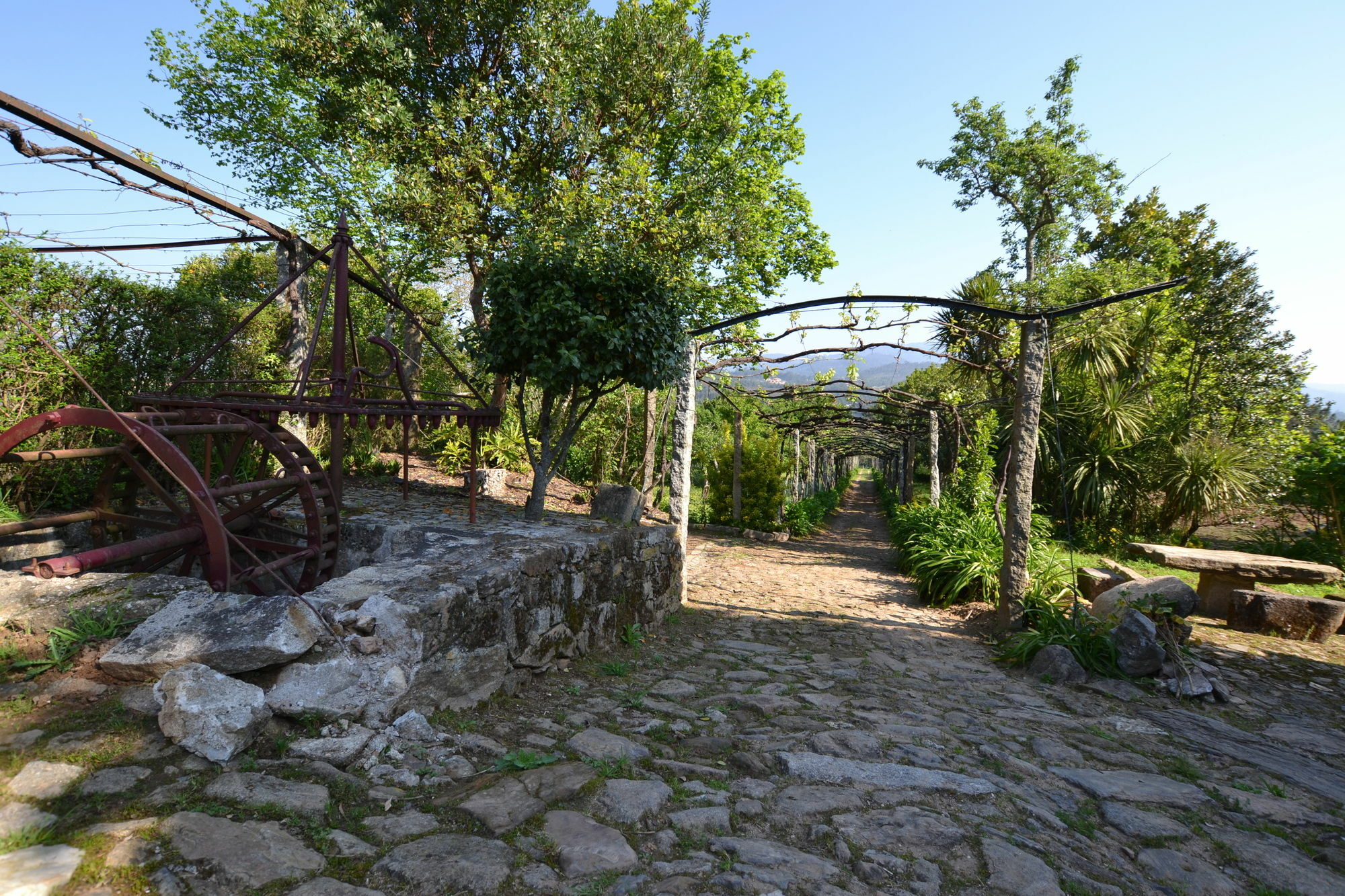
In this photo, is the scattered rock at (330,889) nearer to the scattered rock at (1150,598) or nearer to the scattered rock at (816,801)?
the scattered rock at (816,801)

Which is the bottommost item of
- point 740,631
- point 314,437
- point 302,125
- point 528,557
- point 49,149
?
point 740,631

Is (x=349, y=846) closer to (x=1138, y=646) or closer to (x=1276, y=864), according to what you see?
(x=1276, y=864)

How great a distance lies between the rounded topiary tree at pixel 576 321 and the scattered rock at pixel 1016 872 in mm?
3874

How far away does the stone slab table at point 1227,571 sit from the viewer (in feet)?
21.2

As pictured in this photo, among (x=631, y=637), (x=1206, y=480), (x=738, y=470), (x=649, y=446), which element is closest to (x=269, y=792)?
(x=631, y=637)

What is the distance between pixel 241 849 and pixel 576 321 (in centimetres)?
387

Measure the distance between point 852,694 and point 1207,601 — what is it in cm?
543

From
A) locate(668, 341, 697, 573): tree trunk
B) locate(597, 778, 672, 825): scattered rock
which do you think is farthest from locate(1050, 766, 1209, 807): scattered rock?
locate(668, 341, 697, 573): tree trunk

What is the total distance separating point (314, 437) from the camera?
9.09m

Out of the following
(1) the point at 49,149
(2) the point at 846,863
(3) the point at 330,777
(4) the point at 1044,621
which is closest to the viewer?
(2) the point at 846,863

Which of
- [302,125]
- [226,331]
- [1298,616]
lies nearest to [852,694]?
[1298,616]

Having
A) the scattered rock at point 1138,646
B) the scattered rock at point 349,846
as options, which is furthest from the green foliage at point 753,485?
the scattered rock at point 349,846

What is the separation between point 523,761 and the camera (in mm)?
2652

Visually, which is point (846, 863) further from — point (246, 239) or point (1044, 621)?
point (246, 239)
